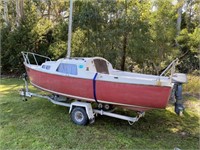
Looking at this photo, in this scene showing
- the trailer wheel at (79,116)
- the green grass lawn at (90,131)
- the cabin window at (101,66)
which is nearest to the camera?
the green grass lawn at (90,131)

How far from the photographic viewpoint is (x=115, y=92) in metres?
4.51

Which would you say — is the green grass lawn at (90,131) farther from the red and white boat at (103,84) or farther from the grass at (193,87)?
the grass at (193,87)

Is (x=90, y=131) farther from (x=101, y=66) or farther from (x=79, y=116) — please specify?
(x=101, y=66)

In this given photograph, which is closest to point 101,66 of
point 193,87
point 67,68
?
point 67,68

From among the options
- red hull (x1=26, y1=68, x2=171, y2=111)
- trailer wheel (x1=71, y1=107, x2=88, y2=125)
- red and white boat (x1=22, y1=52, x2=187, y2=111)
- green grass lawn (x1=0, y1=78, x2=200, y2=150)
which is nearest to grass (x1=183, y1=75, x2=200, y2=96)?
green grass lawn (x1=0, y1=78, x2=200, y2=150)

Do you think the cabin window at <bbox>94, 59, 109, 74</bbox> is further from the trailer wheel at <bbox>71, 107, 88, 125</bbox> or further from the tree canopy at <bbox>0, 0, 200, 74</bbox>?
the tree canopy at <bbox>0, 0, 200, 74</bbox>

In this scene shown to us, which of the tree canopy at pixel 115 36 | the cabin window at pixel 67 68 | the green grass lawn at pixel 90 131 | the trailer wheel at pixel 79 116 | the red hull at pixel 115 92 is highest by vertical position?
the tree canopy at pixel 115 36

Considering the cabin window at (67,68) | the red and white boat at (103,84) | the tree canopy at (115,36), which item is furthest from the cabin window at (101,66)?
the tree canopy at (115,36)

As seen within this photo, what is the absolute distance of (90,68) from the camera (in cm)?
497

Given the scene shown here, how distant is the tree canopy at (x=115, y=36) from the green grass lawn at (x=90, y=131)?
402cm

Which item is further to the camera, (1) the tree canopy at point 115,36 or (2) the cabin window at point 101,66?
(1) the tree canopy at point 115,36

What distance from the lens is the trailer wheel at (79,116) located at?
4.84m

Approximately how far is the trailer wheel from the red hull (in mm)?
282

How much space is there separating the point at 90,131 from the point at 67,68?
1.54 metres
